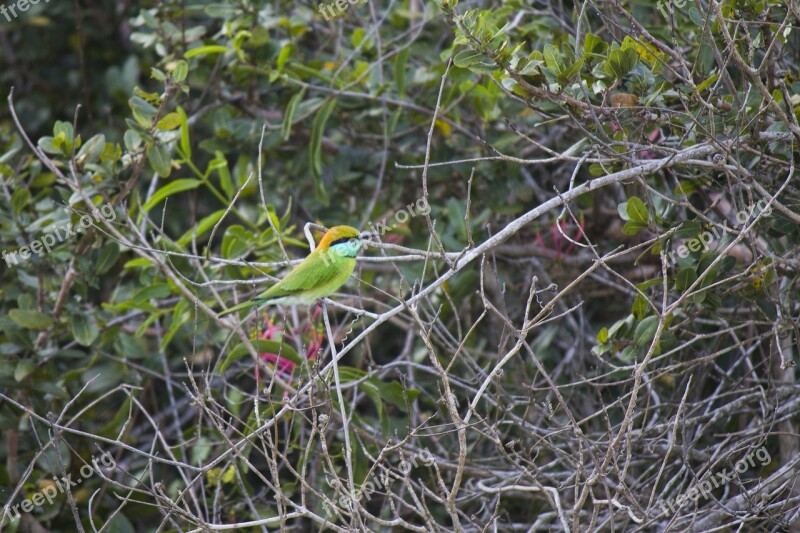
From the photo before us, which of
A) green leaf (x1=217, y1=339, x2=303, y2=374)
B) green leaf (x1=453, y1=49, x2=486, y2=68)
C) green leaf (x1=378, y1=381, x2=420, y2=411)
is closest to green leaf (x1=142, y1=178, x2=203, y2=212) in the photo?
green leaf (x1=217, y1=339, x2=303, y2=374)

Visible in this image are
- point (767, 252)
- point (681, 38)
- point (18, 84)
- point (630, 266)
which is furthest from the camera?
point (18, 84)

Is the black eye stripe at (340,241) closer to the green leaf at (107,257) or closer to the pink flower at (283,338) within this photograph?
the pink flower at (283,338)

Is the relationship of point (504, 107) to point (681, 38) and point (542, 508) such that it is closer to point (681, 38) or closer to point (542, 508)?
point (681, 38)

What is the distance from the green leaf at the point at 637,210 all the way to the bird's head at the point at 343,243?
1103 mm

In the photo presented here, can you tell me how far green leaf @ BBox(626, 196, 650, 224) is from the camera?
3490 millimetres

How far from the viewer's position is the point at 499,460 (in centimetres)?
447

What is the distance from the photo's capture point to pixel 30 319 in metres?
4.39

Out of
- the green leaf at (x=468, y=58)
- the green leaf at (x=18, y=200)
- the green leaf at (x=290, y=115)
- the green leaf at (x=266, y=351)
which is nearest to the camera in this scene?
the green leaf at (x=468, y=58)

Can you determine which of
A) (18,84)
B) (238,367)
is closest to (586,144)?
(238,367)

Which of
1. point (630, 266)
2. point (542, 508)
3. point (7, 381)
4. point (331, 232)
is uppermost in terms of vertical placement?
point (331, 232)

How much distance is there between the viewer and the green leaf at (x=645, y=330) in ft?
11.4

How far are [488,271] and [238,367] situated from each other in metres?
1.53

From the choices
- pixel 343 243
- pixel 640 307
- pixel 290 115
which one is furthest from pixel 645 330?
pixel 290 115

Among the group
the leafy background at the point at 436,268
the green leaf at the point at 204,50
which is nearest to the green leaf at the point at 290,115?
the leafy background at the point at 436,268
